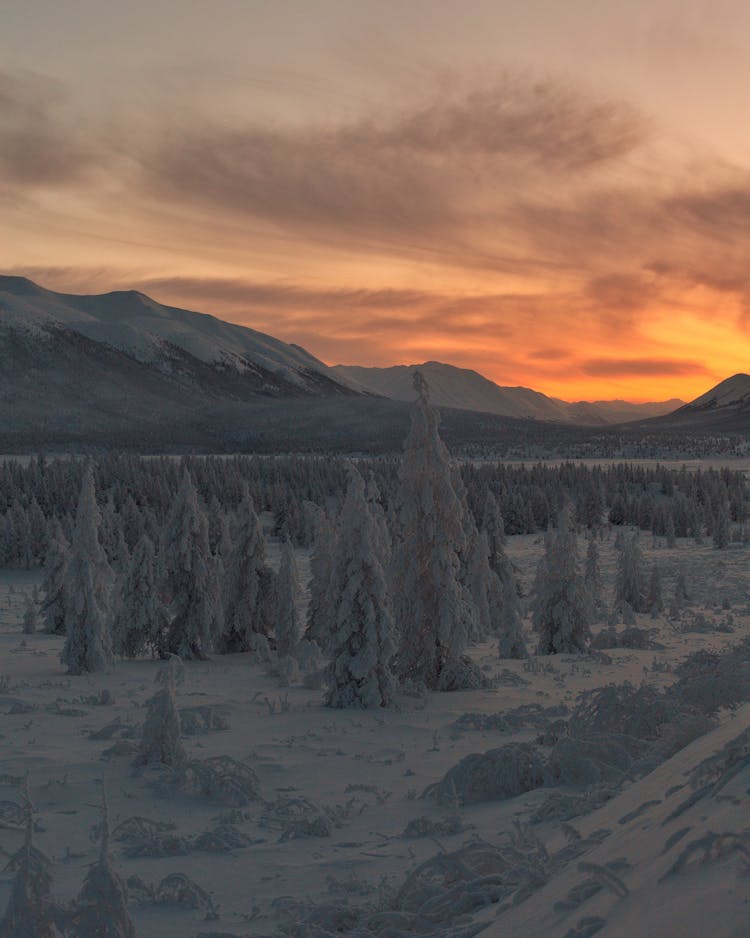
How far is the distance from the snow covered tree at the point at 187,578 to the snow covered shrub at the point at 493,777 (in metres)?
22.2

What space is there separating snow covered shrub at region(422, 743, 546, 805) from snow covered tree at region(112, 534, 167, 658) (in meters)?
23.2

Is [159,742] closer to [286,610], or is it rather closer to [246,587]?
[246,587]

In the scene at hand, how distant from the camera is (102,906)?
18.3 ft

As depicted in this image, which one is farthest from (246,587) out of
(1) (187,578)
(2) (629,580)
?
(2) (629,580)

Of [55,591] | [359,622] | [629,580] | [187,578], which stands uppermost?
[359,622]

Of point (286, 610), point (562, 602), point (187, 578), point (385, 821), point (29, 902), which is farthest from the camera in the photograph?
point (286, 610)

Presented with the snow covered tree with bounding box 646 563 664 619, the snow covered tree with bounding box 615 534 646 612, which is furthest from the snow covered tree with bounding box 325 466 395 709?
the snow covered tree with bounding box 615 534 646 612

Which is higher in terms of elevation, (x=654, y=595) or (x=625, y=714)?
(x=625, y=714)

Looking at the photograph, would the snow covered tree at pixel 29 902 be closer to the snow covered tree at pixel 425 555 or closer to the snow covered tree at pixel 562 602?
the snow covered tree at pixel 425 555

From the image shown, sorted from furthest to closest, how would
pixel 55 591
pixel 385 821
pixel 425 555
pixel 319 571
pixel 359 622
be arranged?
pixel 55 591, pixel 319 571, pixel 425 555, pixel 359 622, pixel 385 821

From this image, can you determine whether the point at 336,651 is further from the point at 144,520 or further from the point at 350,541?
the point at 144,520

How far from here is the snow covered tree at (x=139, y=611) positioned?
32156 mm

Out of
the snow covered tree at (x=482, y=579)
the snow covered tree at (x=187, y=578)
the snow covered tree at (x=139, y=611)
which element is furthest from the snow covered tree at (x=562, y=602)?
the snow covered tree at (x=139, y=611)

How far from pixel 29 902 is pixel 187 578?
27142mm
